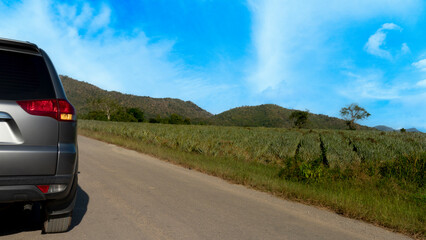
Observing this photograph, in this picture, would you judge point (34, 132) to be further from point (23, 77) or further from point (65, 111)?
point (23, 77)

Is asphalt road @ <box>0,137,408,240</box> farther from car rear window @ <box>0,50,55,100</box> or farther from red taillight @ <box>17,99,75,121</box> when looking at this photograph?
car rear window @ <box>0,50,55,100</box>

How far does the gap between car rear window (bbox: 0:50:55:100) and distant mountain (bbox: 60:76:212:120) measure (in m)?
110

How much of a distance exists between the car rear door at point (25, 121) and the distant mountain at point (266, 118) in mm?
127125

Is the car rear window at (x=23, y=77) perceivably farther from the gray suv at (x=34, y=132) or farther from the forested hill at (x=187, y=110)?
the forested hill at (x=187, y=110)

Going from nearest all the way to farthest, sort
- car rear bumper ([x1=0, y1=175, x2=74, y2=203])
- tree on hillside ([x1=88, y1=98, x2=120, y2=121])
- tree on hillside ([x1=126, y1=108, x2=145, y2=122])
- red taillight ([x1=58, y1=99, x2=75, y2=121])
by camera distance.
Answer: car rear bumper ([x1=0, y1=175, x2=74, y2=203]), red taillight ([x1=58, y1=99, x2=75, y2=121]), tree on hillside ([x1=126, y1=108, x2=145, y2=122]), tree on hillside ([x1=88, y1=98, x2=120, y2=121])

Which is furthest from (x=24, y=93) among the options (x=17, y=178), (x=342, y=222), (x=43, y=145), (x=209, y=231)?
(x=342, y=222)

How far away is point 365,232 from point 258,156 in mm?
9136

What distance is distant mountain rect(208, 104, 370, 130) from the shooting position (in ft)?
446

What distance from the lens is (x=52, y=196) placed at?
2.71 metres

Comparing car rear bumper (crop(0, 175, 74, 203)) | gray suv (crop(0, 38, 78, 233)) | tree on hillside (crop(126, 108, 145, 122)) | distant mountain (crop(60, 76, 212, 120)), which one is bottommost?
car rear bumper (crop(0, 175, 74, 203))

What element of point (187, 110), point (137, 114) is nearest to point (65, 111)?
point (137, 114)

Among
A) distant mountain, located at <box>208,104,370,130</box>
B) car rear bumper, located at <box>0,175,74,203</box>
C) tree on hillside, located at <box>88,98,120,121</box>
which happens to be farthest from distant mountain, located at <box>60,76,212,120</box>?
car rear bumper, located at <box>0,175,74,203</box>

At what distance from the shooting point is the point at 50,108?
2.72 m

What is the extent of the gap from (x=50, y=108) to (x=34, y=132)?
0.28 metres
